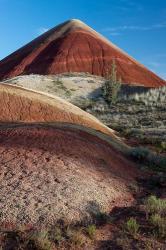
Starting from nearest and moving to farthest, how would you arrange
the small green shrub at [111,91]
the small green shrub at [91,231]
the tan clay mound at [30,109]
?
the small green shrub at [91,231], the tan clay mound at [30,109], the small green shrub at [111,91]

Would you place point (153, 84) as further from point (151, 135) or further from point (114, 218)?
point (114, 218)

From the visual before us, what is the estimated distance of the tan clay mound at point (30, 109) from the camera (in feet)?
69.5

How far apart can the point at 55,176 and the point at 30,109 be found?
10635 millimetres

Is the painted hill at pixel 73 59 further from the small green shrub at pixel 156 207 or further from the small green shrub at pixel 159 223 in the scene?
the small green shrub at pixel 159 223

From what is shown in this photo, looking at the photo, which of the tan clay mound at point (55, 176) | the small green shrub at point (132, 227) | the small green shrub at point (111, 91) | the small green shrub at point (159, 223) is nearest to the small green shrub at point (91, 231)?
the tan clay mound at point (55, 176)

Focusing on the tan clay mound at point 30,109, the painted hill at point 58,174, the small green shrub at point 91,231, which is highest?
the tan clay mound at point 30,109

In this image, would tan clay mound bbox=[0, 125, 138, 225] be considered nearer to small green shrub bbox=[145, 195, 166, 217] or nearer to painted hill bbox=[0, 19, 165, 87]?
small green shrub bbox=[145, 195, 166, 217]

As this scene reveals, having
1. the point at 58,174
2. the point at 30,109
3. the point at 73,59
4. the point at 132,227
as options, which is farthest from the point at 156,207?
→ the point at 73,59

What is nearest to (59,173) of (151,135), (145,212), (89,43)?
(145,212)

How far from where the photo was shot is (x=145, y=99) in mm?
50781

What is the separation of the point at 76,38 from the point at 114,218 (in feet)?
276

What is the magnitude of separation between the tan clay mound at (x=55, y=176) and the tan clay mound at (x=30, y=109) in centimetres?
619

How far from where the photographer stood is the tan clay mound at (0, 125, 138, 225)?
391 inches

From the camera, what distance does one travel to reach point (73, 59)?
84.8 m
